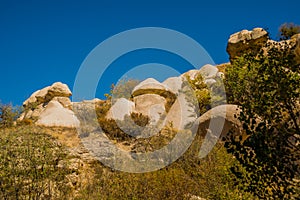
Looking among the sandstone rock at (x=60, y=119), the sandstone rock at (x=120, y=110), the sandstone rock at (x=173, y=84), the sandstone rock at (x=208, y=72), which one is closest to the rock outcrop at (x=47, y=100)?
the sandstone rock at (x=60, y=119)

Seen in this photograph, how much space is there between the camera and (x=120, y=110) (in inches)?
1173

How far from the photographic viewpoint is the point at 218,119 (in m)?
20.6

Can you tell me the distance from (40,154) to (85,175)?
3191mm

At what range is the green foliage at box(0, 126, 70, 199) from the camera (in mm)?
10312

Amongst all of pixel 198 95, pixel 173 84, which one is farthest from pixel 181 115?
pixel 173 84

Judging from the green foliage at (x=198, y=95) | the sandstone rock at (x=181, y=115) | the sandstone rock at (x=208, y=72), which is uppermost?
the sandstone rock at (x=208, y=72)

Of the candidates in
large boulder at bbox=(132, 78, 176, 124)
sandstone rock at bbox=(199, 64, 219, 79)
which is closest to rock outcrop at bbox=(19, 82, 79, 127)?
large boulder at bbox=(132, 78, 176, 124)

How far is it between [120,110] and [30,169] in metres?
19.3

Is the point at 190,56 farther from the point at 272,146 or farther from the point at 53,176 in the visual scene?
the point at 272,146

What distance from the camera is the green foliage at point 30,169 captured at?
33.8ft

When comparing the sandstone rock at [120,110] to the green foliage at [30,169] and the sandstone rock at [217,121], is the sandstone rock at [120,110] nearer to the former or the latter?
the sandstone rock at [217,121]

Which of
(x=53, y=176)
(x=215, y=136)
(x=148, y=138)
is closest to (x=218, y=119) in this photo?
(x=215, y=136)

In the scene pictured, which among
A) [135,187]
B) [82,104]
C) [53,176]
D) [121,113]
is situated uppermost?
[82,104]

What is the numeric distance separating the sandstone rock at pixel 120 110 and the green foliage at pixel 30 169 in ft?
55.4
